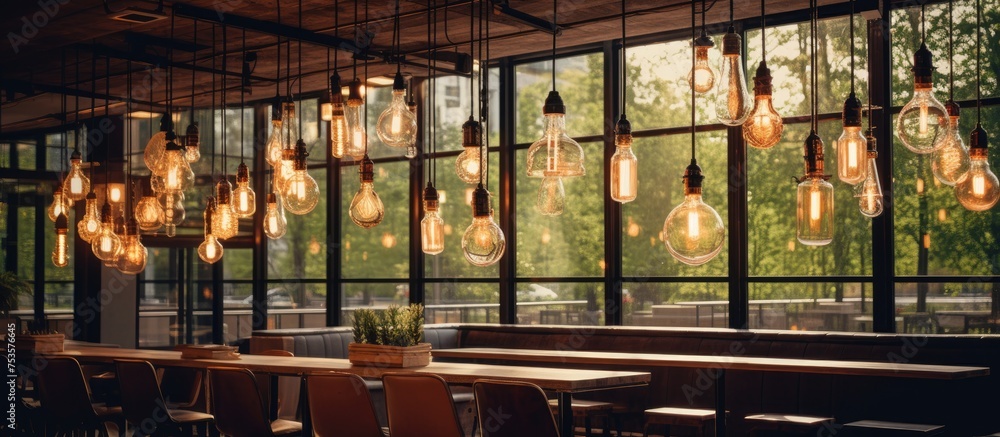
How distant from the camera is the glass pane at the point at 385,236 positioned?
39.2 ft

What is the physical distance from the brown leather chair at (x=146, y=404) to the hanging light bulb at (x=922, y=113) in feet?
13.1

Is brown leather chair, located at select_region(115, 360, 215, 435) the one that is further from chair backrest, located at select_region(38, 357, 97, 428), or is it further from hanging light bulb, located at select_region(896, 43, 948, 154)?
hanging light bulb, located at select_region(896, 43, 948, 154)

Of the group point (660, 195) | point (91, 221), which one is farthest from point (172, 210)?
point (660, 195)

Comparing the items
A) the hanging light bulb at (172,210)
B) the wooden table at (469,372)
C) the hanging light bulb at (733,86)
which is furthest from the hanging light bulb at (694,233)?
the hanging light bulb at (172,210)

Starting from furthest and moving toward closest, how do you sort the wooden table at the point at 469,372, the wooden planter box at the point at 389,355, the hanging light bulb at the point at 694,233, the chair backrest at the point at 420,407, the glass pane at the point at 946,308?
the glass pane at the point at 946,308
the wooden planter box at the point at 389,355
the wooden table at the point at 469,372
the chair backrest at the point at 420,407
the hanging light bulb at the point at 694,233

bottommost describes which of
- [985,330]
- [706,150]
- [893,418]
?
[893,418]

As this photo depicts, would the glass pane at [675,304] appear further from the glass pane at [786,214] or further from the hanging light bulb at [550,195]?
the hanging light bulb at [550,195]

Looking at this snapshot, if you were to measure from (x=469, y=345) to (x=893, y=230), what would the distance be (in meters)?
4.00

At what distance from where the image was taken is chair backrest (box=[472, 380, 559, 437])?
451cm

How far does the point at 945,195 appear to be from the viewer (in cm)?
836

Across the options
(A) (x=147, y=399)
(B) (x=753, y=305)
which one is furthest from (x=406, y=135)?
(B) (x=753, y=305)

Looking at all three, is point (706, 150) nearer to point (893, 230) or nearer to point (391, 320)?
point (893, 230)

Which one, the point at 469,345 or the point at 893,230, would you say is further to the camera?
the point at 469,345

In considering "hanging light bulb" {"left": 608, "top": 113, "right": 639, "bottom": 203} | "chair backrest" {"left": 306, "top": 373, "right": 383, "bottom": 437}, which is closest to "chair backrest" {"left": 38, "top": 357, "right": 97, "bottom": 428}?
"chair backrest" {"left": 306, "top": 373, "right": 383, "bottom": 437}
